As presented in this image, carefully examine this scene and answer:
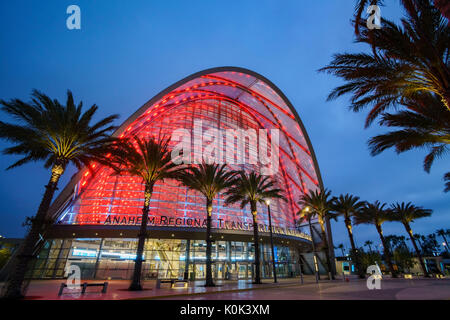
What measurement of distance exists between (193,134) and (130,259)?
867 inches

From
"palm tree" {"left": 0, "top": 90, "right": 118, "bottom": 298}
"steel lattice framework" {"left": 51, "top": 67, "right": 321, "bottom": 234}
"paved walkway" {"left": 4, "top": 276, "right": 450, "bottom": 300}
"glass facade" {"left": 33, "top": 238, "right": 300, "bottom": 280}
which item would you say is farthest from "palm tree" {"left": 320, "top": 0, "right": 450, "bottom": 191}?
"glass facade" {"left": 33, "top": 238, "right": 300, "bottom": 280}

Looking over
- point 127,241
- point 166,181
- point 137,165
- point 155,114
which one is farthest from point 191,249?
point 155,114

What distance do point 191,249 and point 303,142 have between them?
3000 centimetres

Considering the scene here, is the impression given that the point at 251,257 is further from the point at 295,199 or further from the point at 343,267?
the point at 343,267

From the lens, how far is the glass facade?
28.3 metres

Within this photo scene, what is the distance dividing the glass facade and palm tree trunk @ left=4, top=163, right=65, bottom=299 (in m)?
17.2

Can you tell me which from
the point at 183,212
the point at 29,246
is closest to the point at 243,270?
the point at 183,212

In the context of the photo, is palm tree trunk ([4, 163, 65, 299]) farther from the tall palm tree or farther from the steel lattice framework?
the tall palm tree

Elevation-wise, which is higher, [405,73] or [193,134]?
[193,134]

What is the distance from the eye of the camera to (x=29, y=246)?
12305 millimetres

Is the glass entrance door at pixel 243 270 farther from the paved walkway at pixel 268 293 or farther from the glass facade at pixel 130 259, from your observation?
the paved walkway at pixel 268 293

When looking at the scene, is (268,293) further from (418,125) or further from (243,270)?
(243,270)

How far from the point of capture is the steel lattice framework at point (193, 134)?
30875 millimetres

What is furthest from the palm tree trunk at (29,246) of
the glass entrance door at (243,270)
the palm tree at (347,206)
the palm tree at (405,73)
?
the palm tree at (347,206)
